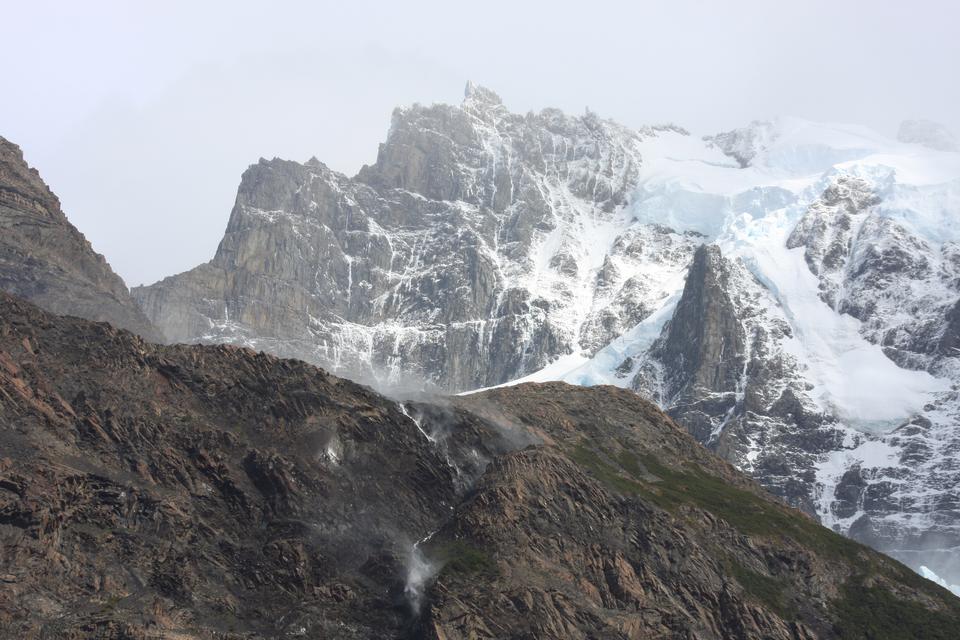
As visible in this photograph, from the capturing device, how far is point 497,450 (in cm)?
18262

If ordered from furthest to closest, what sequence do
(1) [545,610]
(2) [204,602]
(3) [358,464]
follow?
(3) [358,464], (1) [545,610], (2) [204,602]

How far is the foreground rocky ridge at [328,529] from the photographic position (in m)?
126

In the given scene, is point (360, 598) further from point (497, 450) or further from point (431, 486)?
point (497, 450)

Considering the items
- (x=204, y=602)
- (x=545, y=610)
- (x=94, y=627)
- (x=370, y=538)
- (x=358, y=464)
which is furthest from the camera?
(x=358, y=464)

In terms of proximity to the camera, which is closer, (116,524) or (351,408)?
(116,524)

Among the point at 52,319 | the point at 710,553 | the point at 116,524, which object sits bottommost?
the point at 710,553

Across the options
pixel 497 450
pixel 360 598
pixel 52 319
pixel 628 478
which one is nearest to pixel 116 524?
pixel 360 598

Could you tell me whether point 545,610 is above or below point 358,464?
below

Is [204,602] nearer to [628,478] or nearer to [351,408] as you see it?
[351,408]

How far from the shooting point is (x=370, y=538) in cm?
14988

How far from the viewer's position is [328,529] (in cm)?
14775

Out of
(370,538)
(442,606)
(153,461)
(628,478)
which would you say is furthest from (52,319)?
(628,478)

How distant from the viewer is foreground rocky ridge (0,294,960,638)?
12638 cm

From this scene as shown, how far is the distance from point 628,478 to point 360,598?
6455 centimetres
